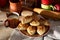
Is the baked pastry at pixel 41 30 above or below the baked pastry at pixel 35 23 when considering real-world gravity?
below

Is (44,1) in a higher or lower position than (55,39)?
higher

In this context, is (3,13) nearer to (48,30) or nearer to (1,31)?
(1,31)

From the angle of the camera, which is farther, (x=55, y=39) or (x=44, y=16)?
(x=44, y=16)

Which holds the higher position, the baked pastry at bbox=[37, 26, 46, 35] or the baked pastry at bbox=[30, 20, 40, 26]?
the baked pastry at bbox=[30, 20, 40, 26]

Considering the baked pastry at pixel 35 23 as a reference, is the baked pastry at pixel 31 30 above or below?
below

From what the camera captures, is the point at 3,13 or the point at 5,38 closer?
the point at 5,38

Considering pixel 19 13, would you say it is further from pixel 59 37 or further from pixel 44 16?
pixel 59 37

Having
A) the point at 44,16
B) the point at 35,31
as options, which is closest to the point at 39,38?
the point at 35,31

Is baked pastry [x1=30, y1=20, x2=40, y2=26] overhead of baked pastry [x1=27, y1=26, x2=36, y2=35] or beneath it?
overhead
